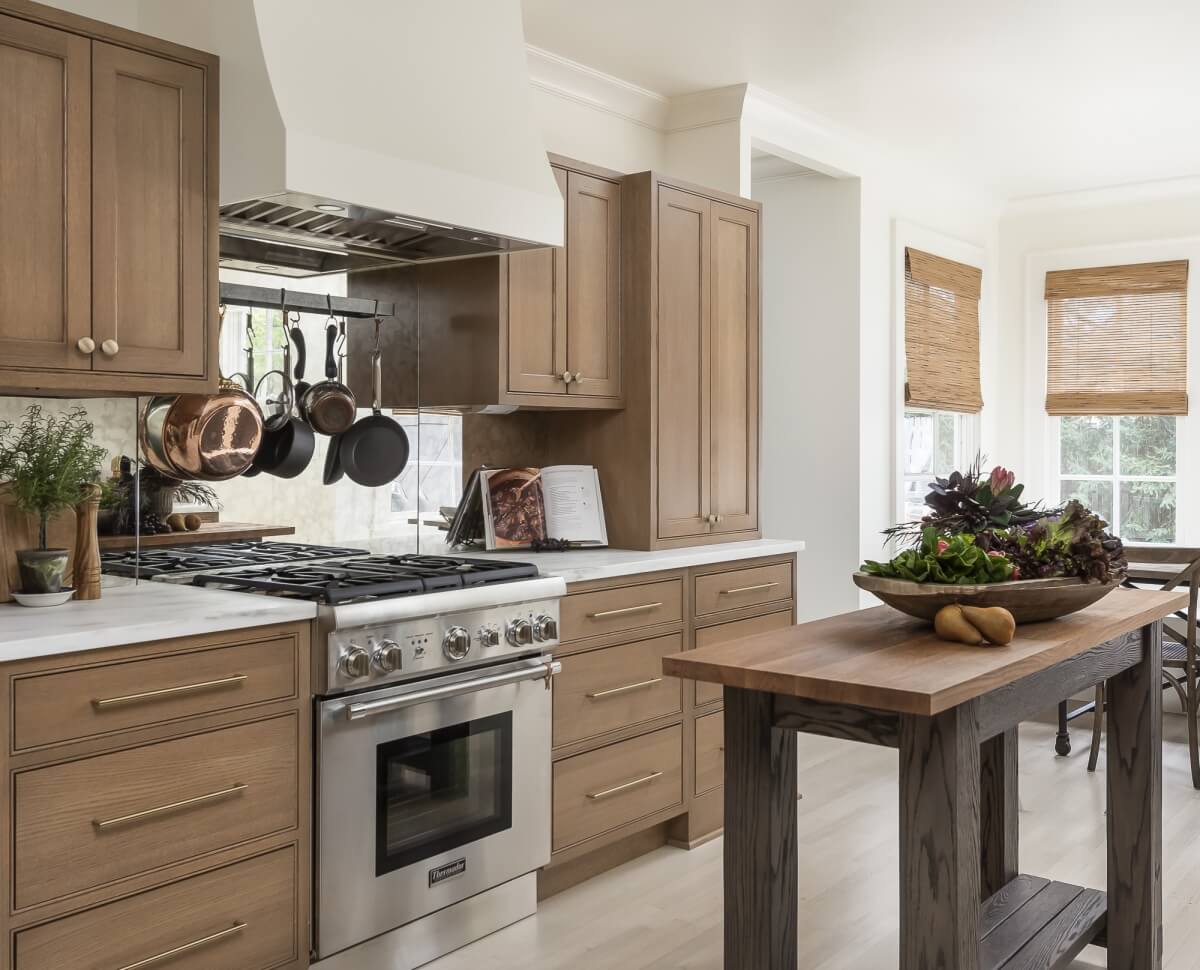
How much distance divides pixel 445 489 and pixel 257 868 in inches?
56.2

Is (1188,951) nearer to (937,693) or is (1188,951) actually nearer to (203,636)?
(937,693)

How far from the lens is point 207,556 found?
9.66 feet

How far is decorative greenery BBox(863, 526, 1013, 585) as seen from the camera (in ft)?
7.36

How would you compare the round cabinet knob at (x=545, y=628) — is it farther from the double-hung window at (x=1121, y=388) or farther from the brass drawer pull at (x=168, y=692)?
the double-hung window at (x=1121, y=388)

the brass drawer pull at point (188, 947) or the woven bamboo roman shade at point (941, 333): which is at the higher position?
the woven bamboo roman shade at point (941, 333)

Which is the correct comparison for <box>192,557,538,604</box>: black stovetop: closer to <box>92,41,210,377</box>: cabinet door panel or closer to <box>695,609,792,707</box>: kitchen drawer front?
<box>92,41,210,377</box>: cabinet door panel

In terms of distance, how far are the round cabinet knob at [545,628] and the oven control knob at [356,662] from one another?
0.56m

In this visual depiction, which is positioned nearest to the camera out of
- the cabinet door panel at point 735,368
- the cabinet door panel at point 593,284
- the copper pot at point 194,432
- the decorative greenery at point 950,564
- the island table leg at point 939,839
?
the island table leg at point 939,839

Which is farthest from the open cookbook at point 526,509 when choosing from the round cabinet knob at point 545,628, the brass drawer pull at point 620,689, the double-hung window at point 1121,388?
the double-hung window at point 1121,388

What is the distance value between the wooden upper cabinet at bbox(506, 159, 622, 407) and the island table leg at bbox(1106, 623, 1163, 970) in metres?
1.76

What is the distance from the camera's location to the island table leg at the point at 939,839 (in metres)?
1.89

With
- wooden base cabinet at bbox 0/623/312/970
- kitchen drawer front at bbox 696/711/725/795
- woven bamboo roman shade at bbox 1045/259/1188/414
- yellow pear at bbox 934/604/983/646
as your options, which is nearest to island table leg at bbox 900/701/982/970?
yellow pear at bbox 934/604/983/646

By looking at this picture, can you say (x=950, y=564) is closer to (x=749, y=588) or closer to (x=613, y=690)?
(x=613, y=690)

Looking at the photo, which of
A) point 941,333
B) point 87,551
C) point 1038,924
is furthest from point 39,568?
point 941,333
